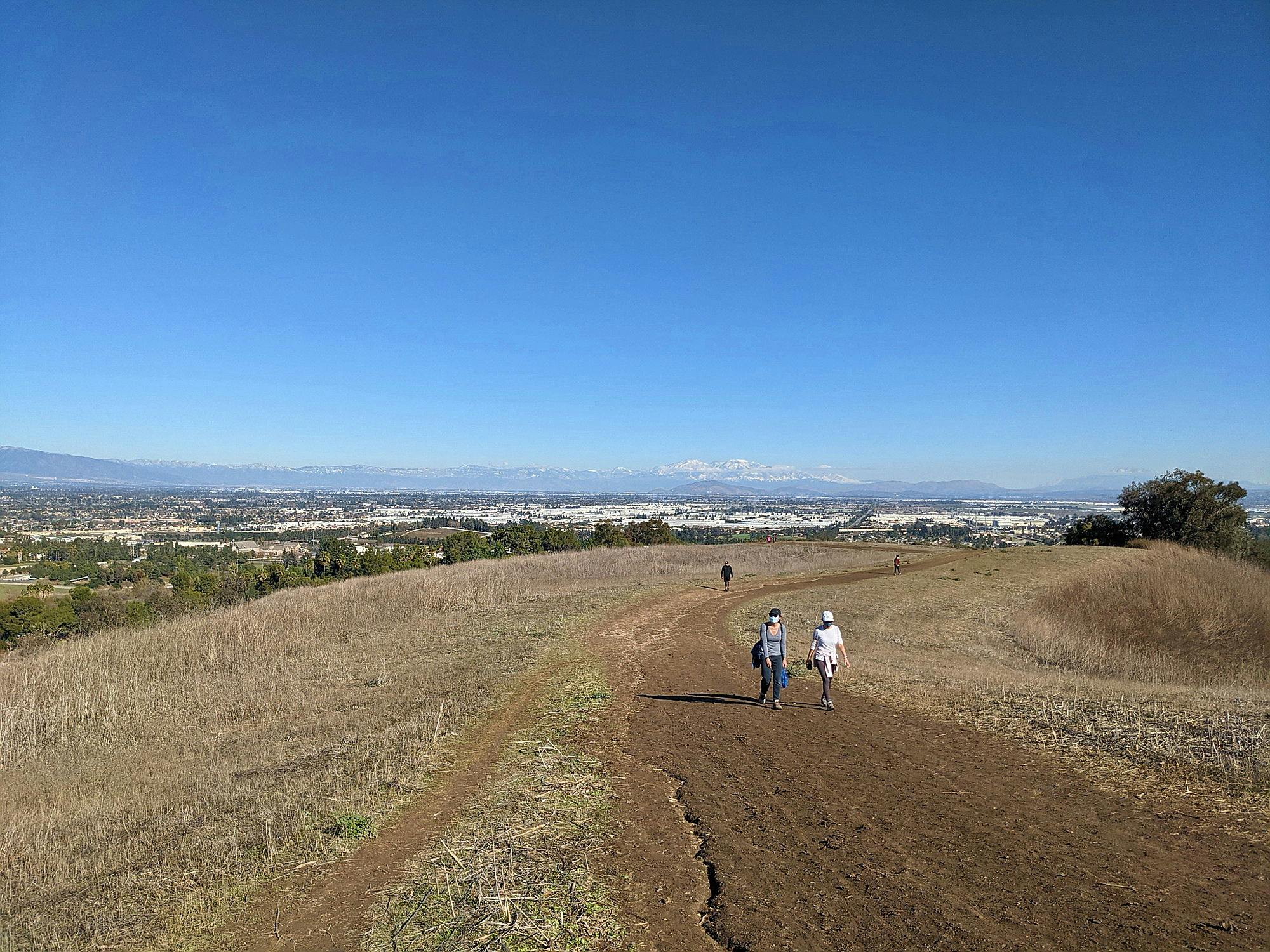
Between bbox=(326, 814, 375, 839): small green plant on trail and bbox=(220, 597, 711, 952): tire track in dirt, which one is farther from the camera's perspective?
bbox=(326, 814, 375, 839): small green plant on trail

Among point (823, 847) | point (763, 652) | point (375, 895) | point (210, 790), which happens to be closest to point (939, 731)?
point (763, 652)

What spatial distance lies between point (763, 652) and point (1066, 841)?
6.88 metres

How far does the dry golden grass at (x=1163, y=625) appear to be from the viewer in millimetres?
20438

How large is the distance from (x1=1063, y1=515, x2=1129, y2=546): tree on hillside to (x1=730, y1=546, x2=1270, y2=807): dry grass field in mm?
16439

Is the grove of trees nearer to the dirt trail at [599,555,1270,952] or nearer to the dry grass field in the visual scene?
the dry grass field

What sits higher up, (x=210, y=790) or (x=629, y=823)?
(x=629, y=823)

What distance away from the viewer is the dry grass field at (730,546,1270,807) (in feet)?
31.9

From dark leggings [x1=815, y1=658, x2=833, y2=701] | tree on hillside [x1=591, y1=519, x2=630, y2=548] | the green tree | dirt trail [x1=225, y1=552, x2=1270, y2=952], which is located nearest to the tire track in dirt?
dirt trail [x1=225, y1=552, x2=1270, y2=952]

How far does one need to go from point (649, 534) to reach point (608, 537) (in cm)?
607

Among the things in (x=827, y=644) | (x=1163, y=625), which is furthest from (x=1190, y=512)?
(x=827, y=644)

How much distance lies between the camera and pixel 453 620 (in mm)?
25219

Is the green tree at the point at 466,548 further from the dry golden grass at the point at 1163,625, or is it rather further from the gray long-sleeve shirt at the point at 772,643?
the gray long-sleeve shirt at the point at 772,643

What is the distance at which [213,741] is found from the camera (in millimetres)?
12680

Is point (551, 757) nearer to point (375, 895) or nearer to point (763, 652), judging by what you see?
point (375, 895)
